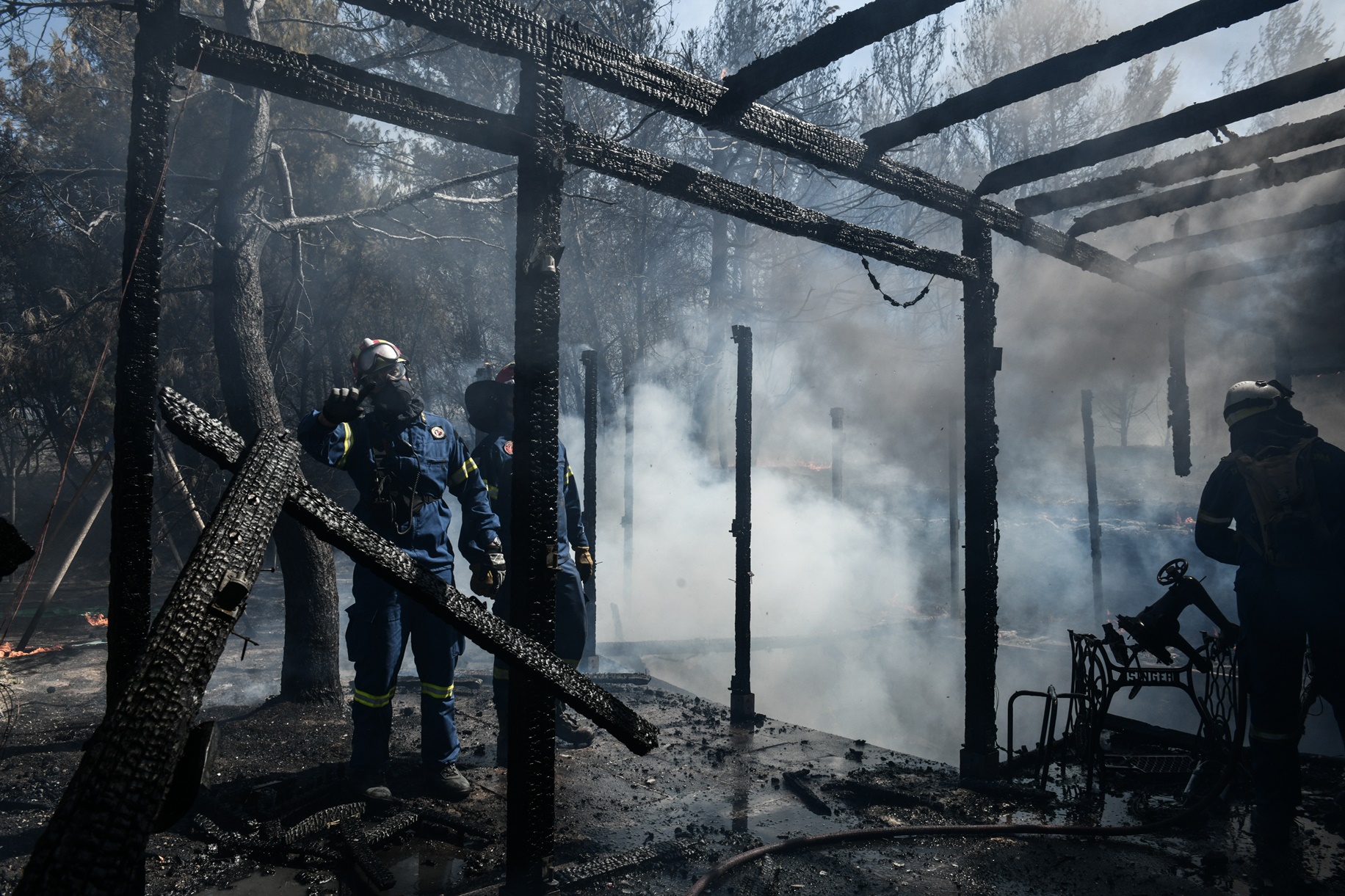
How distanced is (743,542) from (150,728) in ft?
18.7

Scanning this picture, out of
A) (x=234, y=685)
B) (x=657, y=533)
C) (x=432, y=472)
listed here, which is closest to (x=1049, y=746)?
(x=432, y=472)

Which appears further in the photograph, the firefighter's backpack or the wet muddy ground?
the firefighter's backpack

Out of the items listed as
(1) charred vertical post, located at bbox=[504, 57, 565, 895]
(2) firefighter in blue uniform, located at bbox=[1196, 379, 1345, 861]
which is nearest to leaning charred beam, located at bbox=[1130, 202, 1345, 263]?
(2) firefighter in blue uniform, located at bbox=[1196, 379, 1345, 861]

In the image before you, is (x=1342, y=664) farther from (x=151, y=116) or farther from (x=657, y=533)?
(x=657, y=533)

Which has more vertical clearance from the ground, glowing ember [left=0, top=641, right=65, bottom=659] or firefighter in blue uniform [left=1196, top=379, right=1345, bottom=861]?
firefighter in blue uniform [left=1196, top=379, right=1345, bottom=861]

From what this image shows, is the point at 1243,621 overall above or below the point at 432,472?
below

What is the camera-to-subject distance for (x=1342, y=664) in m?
4.23

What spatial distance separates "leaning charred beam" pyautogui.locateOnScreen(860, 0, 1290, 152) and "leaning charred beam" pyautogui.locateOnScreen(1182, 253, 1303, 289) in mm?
5516

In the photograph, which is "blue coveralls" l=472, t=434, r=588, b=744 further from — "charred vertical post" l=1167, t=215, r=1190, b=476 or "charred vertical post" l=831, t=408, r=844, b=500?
"charred vertical post" l=831, t=408, r=844, b=500

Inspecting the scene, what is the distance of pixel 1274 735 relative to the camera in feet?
13.7

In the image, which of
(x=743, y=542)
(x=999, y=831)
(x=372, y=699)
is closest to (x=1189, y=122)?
(x=743, y=542)

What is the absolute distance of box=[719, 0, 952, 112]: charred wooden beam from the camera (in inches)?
143

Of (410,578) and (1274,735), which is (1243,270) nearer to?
(1274,735)

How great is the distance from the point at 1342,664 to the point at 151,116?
19.6 feet
